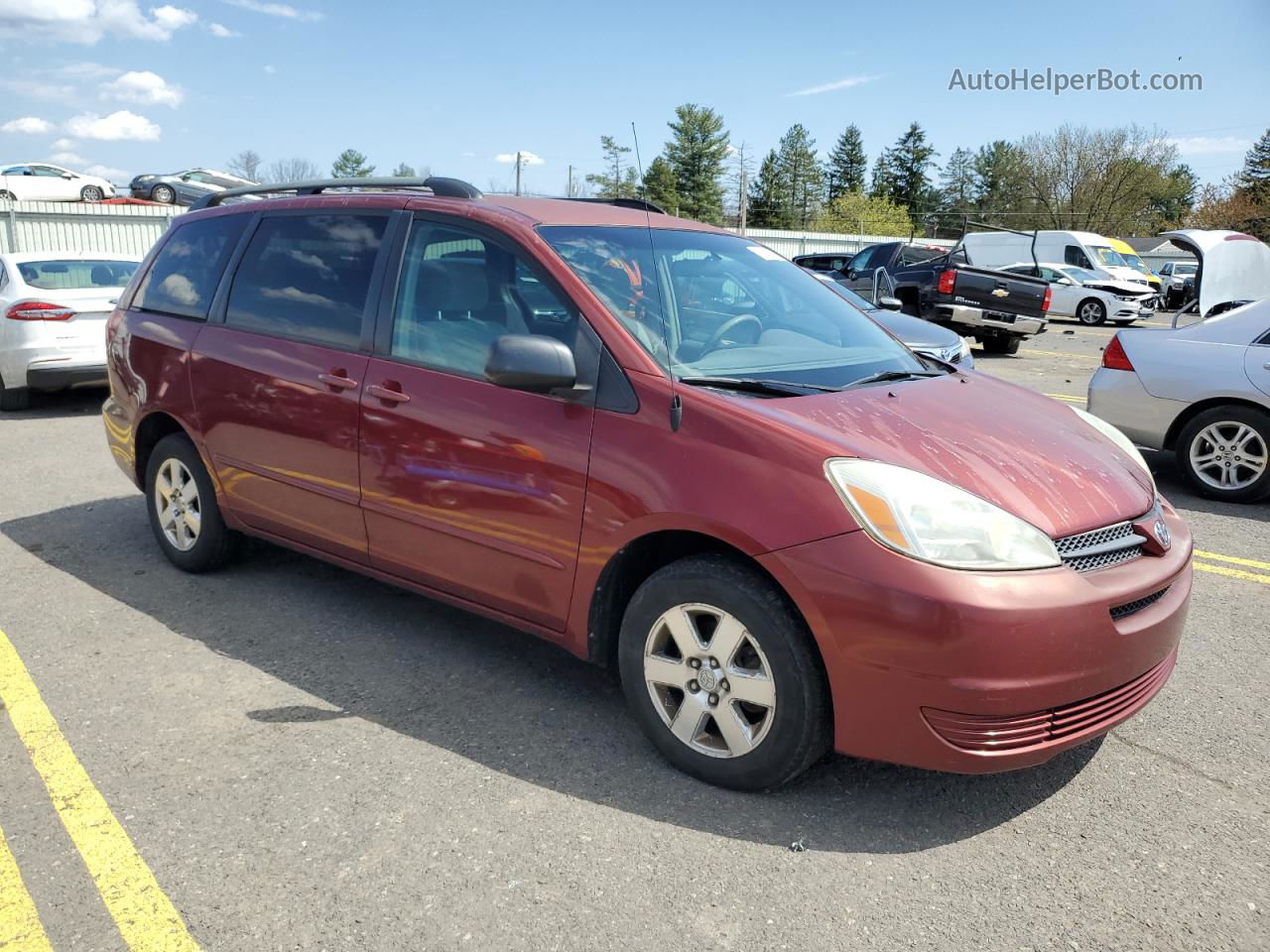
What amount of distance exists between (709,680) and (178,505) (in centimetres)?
317

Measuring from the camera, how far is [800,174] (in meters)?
95.9

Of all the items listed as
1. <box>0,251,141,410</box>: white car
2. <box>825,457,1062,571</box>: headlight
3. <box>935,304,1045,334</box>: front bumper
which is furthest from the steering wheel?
<box>935,304,1045,334</box>: front bumper

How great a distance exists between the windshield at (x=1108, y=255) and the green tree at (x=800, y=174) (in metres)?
70.5

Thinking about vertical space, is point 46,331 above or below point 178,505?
above

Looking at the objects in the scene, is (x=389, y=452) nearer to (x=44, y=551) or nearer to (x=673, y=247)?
(x=673, y=247)

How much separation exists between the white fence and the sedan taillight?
47.5ft

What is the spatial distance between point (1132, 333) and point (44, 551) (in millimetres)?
7313

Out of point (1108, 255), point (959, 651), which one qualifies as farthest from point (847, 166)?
point (959, 651)

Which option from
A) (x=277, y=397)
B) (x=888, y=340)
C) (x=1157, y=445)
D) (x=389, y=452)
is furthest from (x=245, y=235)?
(x=1157, y=445)

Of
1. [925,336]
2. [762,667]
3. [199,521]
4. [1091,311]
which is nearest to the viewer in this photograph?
[762,667]

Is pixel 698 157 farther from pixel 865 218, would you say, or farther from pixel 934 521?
pixel 934 521

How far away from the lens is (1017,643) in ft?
8.38

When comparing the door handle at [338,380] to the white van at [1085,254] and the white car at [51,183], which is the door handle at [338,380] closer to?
the white van at [1085,254]

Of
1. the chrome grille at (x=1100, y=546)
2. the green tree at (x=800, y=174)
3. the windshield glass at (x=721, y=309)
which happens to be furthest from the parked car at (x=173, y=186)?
the green tree at (x=800, y=174)
